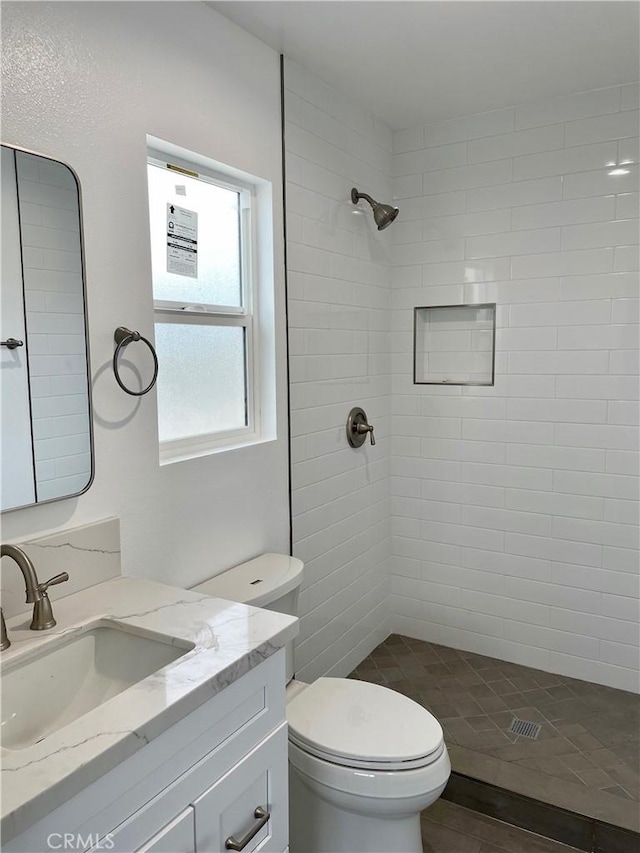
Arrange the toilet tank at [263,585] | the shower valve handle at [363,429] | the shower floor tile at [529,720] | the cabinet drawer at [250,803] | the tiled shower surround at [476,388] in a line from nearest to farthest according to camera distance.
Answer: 1. the cabinet drawer at [250,803]
2. the toilet tank at [263,585]
3. the shower floor tile at [529,720]
4. the tiled shower surround at [476,388]
5. the shower valve handle at [363,429]

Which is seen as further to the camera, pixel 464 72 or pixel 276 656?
pixel 464 72

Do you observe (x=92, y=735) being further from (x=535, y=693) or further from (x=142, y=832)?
(x=535, y=693)

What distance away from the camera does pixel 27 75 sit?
1372 mm

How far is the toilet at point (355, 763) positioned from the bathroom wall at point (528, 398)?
1237 mm

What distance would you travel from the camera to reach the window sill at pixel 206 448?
189 cm

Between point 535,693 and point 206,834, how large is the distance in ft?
6.22

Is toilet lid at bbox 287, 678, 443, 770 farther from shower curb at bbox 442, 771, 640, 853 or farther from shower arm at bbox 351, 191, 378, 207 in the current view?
shower arm at bbox 351, 191, 378, 207

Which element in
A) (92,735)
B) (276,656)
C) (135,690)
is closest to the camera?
(92,735)

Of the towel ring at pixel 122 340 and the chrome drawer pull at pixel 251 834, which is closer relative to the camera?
the chrome drawer pull at pixel 251 834

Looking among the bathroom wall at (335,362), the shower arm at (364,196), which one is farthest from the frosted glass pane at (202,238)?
the shower arm at (364,196)

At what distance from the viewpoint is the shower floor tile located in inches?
81.8

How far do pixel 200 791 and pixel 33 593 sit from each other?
19.8 inches

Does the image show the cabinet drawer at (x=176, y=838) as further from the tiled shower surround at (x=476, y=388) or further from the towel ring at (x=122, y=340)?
the tiled shower surround at (x=476, y=388)

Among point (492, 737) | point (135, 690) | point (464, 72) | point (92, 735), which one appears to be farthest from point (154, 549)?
point (464, 72)
